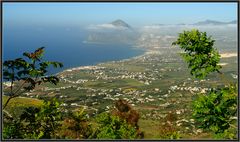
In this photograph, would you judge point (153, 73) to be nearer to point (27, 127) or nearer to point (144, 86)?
point (144, 86)

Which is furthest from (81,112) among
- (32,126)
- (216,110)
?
(216,110)

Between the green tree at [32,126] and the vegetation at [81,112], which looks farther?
the green tree at [32,126]

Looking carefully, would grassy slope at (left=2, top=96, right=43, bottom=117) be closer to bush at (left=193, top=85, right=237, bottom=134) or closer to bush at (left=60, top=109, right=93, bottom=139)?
bush at (left=60, top=109, right=93, bottom=139)

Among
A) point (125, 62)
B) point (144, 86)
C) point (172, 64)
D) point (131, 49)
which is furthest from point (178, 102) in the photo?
point (131, 49)

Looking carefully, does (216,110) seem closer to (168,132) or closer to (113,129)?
(113,129)

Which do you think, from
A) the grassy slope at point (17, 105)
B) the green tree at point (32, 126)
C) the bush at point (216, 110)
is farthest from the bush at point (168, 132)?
the grassy slope at point (17, 105)

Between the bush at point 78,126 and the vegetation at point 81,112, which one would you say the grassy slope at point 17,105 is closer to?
the vegetation at point 81,112
